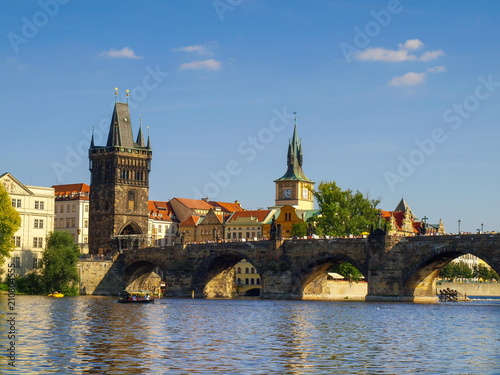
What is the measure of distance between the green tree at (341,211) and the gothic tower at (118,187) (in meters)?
29.1

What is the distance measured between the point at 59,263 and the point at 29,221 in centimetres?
962

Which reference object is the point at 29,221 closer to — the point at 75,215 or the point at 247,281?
the point at 247,281

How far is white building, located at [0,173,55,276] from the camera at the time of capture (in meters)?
122

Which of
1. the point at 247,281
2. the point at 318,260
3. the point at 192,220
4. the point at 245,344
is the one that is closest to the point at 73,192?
the point at 192,220

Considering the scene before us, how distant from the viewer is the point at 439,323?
2783 inches

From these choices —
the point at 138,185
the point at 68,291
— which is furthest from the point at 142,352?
the point at 138,185

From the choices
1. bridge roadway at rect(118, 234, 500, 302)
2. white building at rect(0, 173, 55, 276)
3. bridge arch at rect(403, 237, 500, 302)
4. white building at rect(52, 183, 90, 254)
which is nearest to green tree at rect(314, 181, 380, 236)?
bridge roadway at rect(118, 234, 500, 302)

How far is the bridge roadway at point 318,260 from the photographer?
10325 cm

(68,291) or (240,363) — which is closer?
(240,363)

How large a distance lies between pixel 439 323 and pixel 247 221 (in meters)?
118

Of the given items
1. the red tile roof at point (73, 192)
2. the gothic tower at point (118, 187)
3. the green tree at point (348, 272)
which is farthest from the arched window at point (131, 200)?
the green tree at point (348, 272)

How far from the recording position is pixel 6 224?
107 m

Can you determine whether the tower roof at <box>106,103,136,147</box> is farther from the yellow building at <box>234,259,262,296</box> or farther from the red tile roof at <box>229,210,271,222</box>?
the red tile roof at <box>229,210,271,222</box>

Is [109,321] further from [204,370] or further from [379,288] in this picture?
[379,288]
